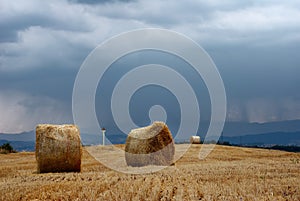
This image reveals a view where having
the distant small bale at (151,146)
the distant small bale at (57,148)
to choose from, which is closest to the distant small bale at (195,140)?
the distant small bale at (151,146)

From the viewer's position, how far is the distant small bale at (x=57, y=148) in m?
15.8

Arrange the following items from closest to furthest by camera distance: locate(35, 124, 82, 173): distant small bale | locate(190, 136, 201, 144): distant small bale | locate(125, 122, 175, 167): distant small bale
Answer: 1. locate(35, 124, 82, 173): distant small bale
2. locate(125, 122, 175, 167): distant small bale
3. locate(190, 136, 201, 144): distant small bale

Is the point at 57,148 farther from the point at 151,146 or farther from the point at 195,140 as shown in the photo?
the point at 195,140

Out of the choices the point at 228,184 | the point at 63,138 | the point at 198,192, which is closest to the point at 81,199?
the point at 198,192

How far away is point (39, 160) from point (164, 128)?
5005 millimetres

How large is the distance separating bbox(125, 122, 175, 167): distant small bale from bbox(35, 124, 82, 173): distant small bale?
256cm

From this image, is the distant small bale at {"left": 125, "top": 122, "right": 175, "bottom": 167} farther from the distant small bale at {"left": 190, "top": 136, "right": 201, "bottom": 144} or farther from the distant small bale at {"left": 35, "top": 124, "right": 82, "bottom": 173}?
the distant small bale at {"left": 190, "top": 136, "right": 201, "bottom": 144}

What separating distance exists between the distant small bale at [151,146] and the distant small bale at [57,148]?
8.38 ft

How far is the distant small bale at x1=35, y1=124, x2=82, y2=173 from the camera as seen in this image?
1580 cm

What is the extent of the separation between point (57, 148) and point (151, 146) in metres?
3.67

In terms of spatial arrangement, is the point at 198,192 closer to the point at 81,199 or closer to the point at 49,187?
the point at 81,199

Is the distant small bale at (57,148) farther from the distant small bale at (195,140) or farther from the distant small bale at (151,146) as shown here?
the distant small bale at (195,140)

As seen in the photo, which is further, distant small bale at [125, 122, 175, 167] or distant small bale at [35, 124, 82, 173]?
distant small bale at [125, 122, 175, 167]

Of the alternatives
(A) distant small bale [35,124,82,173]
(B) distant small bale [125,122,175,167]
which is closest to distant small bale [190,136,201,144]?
(B) distant small bale [125,122,175,167]
